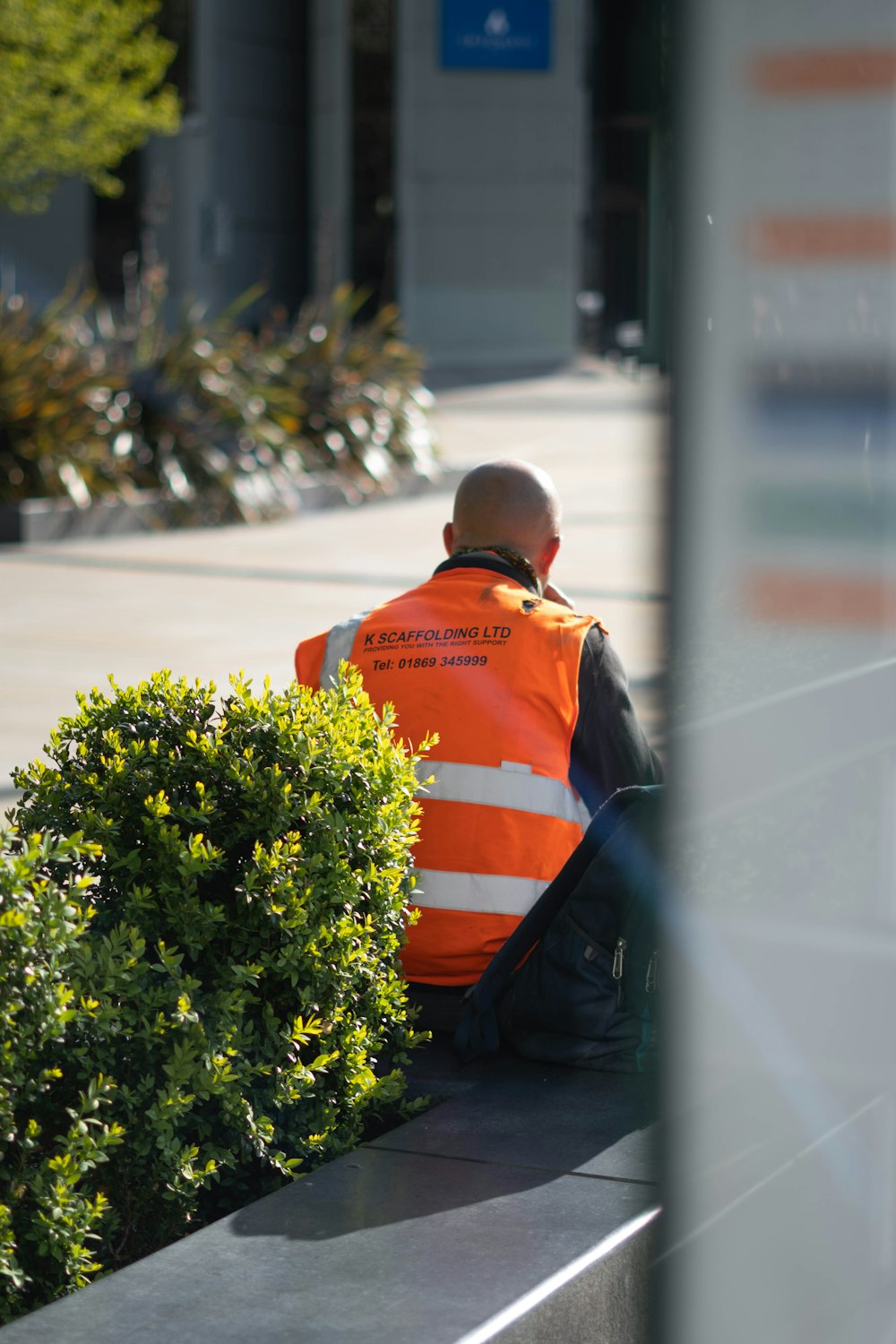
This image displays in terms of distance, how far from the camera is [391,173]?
120ft

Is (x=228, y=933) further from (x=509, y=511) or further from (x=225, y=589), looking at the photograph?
(x=225, y=589)

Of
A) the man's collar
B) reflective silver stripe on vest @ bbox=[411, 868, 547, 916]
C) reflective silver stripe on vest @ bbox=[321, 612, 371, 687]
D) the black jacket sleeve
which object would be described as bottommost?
reflective silver stripe on vest @ bbox=[411, 868, 547, 916]

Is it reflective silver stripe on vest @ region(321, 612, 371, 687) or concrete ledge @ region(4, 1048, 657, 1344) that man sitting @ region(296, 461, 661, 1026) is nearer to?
reflective silver stripe on vest @ region(321, 612, 371, 687)

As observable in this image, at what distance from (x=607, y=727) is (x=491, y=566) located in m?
0.44

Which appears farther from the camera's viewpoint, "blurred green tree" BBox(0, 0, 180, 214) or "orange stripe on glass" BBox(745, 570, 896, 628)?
"blurred green tree" BBox(0, 0, 180, 214)

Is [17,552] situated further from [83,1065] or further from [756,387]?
[756,387]

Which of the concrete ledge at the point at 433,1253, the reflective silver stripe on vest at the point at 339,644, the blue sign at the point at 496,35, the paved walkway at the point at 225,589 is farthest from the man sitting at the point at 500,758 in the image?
the blue sign at the point at 496,35

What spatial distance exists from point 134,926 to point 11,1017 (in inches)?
11.1

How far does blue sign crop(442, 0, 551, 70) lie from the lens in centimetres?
3391

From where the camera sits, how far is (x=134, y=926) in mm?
2678

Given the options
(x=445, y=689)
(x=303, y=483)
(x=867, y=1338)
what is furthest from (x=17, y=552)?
(x=867, y=1338)

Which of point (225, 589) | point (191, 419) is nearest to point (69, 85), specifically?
point (191, 419)

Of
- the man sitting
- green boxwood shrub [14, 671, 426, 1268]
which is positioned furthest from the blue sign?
green boxwood shrub [14, 671, 426, 1268]

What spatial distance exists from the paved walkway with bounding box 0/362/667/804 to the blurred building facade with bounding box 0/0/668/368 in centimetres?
1972
